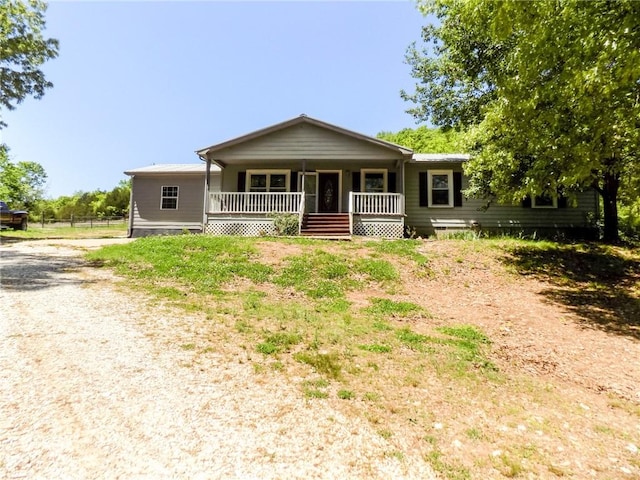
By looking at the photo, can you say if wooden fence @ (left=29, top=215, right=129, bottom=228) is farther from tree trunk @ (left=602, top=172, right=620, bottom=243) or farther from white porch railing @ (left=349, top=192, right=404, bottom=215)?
tree trunk @ (left=602, top=172, right=620, bottom=243)

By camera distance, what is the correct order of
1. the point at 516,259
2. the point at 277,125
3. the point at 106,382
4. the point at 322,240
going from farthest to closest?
the point at 277,125, the point at 322,240, the point at 516,259, the point at 106,382

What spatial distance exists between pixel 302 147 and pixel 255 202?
3.08 metres

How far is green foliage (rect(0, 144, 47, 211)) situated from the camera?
39.4 meters

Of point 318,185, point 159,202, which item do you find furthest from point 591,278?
point 159,202

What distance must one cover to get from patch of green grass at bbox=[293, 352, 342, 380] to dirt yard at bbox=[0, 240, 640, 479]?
516mm

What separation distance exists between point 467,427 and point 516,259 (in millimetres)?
9081

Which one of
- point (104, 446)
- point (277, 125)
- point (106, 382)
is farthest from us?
point (277, 125)

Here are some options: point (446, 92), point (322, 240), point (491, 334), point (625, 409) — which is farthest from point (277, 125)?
point (625, 409)

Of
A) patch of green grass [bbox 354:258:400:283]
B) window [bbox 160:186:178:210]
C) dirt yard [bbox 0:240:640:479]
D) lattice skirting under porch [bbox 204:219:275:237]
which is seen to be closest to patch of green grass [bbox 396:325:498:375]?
dirt yard [bbox 0:240:640:479]

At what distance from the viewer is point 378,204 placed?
46.8 feet

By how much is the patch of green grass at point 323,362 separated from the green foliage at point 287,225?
9594 millimetres

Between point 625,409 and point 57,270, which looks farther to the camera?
point 57,270

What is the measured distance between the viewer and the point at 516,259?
10.7 m

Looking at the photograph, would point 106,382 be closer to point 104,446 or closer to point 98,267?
point 104,446
